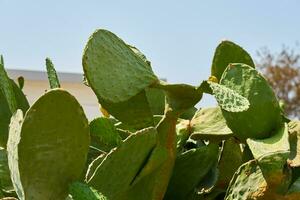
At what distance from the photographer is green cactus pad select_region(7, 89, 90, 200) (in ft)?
1.96

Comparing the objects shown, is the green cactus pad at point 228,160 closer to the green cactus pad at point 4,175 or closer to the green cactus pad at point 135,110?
the green cactus pad at point 135,110

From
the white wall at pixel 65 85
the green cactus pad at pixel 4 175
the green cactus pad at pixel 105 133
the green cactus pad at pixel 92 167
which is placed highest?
the green cactus pad at pixel 105 133

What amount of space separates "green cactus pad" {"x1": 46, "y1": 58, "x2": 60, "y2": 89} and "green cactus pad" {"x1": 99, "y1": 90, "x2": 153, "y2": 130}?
Answer: 0.07 meters

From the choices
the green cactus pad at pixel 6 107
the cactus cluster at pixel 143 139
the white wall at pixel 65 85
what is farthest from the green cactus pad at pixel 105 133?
the white wall at pixel 65 85

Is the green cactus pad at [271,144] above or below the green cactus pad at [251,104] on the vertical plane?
below

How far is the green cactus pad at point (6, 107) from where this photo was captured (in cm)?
81

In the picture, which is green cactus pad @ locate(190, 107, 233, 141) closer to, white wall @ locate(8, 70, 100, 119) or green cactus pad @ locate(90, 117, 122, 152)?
green cactus pad @ locate(90, 117, 122, 152)

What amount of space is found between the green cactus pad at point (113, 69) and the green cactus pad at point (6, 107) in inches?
6.1

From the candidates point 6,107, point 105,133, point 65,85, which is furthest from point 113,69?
point 65,85

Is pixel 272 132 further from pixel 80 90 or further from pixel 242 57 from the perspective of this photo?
pixel 80 90

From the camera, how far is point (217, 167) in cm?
82

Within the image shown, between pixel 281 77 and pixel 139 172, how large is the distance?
15532mm

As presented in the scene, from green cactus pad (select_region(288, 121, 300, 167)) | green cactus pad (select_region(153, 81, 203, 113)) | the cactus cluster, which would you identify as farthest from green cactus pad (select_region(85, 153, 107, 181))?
green cactus pad (select_region(288, 121, 300, 167))

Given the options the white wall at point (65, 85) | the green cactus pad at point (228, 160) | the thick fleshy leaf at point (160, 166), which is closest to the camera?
the thick fleshy leaf at point (160, 166)
